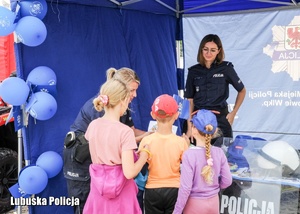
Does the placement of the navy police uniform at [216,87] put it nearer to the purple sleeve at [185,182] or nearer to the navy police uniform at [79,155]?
the navy police uniform at [79,155]

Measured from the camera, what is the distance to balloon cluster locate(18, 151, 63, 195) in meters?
3.56

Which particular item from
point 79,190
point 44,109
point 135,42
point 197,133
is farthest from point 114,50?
point 197,133

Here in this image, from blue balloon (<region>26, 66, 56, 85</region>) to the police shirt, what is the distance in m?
1.45

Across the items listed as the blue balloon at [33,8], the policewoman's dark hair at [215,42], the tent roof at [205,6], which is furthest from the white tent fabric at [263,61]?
the blue balloon at [33,8]

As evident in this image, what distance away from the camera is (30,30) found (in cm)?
335

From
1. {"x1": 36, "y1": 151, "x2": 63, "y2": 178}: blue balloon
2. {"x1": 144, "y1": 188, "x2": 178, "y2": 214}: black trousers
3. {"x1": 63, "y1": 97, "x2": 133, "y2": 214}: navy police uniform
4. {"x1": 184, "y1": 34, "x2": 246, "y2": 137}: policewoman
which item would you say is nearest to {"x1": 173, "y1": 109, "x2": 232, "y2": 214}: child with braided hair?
{"x1": 144, "y1": 188, "x2": 178, "y2": 214}: black trousers

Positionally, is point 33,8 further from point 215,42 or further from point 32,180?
point 215,42

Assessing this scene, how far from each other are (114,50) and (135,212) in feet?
8.70

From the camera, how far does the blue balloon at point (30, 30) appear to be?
11.0 feet

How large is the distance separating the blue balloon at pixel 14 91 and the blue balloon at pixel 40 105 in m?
0.08

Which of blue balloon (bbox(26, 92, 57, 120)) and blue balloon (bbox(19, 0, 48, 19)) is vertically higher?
blue balloon (bbox(19, 0, 48, 19))

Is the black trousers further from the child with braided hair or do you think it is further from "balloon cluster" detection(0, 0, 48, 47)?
"balloon cluster" detection(0, 0, 48, 47)

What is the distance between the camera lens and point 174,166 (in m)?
3.01

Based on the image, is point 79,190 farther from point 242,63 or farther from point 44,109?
point 242,63
